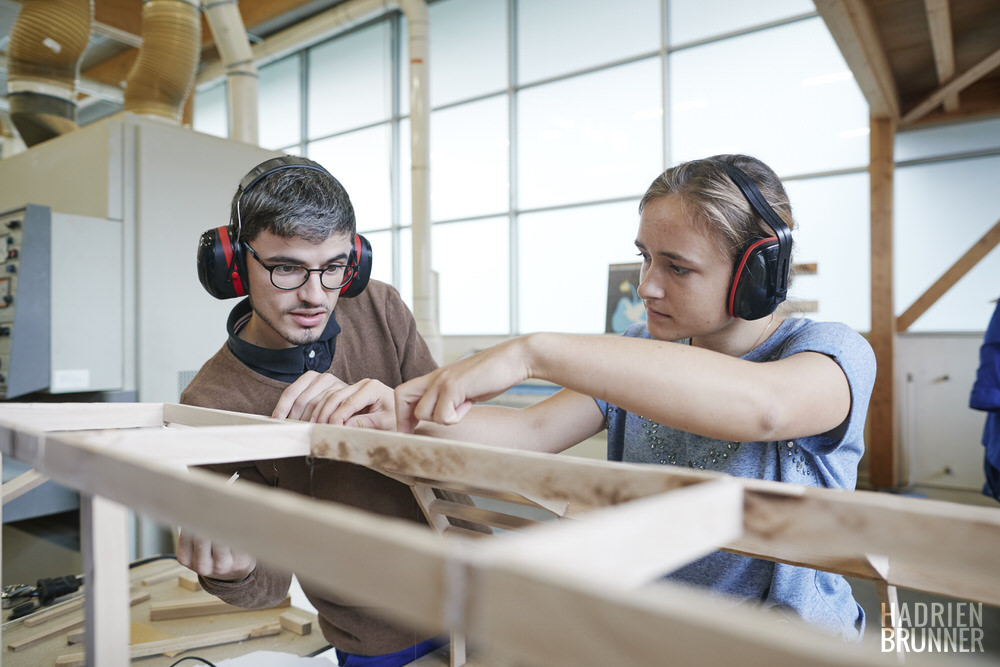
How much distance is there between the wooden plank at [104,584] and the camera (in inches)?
26.1

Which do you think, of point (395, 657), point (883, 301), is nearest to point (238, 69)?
point (395, 657)

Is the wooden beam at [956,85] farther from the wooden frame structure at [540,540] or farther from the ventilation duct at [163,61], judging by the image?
the ventilation duct at [163,61]

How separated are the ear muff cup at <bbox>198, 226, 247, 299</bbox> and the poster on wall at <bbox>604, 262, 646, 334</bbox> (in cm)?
247

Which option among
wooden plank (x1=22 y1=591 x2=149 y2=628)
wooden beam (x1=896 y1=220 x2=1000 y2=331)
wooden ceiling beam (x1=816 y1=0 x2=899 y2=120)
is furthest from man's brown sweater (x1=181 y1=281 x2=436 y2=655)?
wooden beam (x1=896 y1=220 x2=1000 y2=331)

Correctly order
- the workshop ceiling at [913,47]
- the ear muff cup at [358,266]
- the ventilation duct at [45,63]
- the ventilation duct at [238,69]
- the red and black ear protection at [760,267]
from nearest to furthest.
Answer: the red and black ear protection at [760,267] → the ear muff cup at [358,266] → the workshop ceiling at [913,47] → the ventilation duct at [45,63] → the ventilation duct at [238,69]

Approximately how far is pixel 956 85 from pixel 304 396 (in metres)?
3.70

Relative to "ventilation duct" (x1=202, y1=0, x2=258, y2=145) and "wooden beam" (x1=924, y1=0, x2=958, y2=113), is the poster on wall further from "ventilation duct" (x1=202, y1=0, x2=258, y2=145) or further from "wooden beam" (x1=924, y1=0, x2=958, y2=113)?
"ventilation duct" (x1=202, y1=0, x2=258, y2=145)

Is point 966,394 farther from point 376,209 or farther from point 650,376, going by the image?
point 376,209

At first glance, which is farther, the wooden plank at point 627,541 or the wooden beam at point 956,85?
the wooden beam at point 956,85

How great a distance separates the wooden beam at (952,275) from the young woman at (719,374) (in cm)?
335

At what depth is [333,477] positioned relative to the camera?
1.23 metres

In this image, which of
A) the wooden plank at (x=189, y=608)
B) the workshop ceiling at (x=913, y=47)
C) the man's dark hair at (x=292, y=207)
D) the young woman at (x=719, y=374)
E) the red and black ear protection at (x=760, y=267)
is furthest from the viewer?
the workshop ceiling at (x=913, y=47)

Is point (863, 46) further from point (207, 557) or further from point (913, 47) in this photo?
point (207, 557)

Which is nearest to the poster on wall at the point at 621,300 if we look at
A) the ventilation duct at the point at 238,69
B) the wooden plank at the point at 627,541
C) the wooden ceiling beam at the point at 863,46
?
the wooden ceiling beam at the point at 863,46
